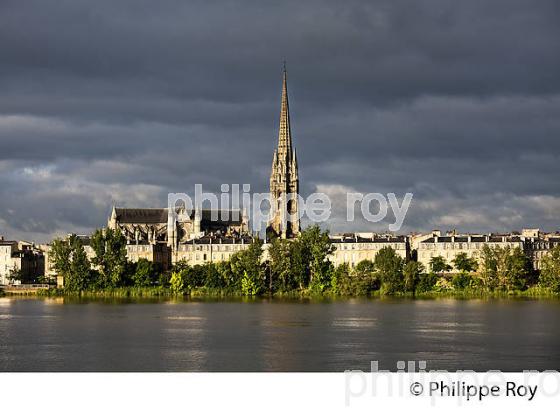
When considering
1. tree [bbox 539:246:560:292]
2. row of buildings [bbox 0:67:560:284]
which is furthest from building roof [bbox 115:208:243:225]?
tree [bbox 539:246:560:292]

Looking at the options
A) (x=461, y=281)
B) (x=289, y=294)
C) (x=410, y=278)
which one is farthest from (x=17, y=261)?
(x=461, y=281)

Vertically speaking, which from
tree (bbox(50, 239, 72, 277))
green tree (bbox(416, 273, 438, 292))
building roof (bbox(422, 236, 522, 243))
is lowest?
green tree (bbox(416, 273, 438, 292))

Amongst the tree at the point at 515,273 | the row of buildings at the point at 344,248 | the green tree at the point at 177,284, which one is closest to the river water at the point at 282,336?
the tree at the point at 515,273

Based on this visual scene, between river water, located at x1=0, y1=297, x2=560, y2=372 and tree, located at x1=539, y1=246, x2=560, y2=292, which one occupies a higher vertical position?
tree, located at x1=539, y1=246, x2=560, y2=292

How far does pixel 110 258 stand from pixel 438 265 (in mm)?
33601

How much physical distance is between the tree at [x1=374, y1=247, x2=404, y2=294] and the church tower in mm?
39118

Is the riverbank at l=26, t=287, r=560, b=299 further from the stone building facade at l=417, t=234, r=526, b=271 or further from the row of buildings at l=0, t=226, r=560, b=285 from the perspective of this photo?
the stone building facade at l=417, t=234, r=526, b=271

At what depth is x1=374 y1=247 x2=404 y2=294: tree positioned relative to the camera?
93.6m

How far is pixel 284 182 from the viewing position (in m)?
142

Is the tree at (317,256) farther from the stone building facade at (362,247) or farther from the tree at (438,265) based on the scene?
the stone building facade at (362,247)

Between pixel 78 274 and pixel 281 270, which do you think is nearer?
pixel 281 270

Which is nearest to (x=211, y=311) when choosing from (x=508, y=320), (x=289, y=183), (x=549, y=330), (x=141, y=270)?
(x=508, y=320)

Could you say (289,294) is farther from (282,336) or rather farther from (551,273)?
(282,336)
